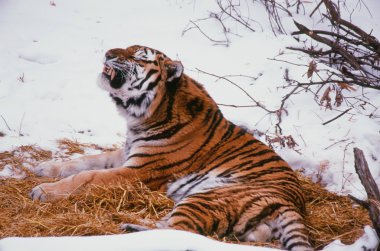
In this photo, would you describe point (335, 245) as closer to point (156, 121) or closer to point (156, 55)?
point (156, 121)

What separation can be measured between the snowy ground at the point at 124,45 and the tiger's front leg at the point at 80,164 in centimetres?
57

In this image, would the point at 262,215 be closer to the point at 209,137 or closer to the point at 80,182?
the point at 209,137

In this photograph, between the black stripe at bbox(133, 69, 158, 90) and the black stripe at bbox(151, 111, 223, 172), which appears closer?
the black stripe at bbox(151, 111, 223, 172)

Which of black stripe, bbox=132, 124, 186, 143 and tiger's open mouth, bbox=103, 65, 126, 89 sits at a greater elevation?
tiger's open mouth, bbox=103, 65, 126, 89

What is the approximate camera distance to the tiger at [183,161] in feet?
12.0

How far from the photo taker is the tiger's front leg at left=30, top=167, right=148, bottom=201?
4.08 m

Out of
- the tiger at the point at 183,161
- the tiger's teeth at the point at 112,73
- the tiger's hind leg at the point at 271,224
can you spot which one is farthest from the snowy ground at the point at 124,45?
the tiger's hind leg at the point at 271,224

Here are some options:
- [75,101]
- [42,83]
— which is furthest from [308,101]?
[42,83]

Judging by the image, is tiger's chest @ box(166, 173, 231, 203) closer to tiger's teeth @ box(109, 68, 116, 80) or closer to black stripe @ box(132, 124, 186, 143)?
black stripe @ box(132, 124, 186, 143)

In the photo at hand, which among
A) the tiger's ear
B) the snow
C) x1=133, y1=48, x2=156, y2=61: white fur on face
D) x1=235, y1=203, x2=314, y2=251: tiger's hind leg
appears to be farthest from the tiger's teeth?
the snow

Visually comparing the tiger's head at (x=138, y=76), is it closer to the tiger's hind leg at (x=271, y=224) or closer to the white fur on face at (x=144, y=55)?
the white fur on face at (x=144, y=55)

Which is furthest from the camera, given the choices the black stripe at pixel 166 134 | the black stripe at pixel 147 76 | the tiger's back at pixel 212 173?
the black stripe at pixel 147 76

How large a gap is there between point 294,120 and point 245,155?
169 centimetres

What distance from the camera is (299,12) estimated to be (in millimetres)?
8023
